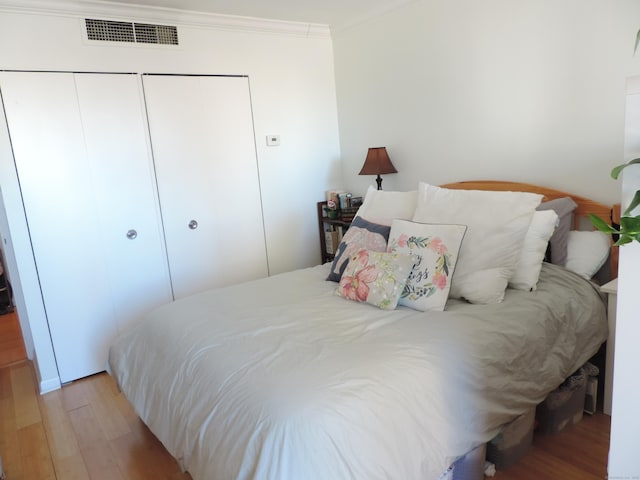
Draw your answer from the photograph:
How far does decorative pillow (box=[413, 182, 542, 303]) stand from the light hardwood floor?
0.69m

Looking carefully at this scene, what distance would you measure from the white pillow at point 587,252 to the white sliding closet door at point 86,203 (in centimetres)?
246

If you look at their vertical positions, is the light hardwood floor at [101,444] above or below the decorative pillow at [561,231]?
below

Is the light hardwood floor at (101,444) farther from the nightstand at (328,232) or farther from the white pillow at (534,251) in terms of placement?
the nightstand at (328,232)

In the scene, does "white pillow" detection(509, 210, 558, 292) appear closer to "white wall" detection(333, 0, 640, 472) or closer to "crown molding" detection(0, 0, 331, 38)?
"white wall" detection(333, 0, 640, 472)

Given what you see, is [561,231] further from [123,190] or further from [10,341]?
[10,341]

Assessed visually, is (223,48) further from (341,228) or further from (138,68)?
(341,228)

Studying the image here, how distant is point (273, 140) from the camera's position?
349 cm

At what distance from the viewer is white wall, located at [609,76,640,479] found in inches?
36.6

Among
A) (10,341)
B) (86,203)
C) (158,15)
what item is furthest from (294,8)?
(10,341)

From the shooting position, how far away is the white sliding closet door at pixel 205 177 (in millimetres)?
3055

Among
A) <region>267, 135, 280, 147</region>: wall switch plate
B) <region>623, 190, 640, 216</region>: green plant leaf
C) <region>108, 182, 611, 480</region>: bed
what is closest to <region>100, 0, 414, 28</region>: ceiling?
<region>267, 135, 280, 147</region>: wall switch plate

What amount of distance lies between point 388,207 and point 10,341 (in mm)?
3240

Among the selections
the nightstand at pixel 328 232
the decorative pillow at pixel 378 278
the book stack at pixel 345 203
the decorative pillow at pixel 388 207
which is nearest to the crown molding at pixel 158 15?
the book stack at pixel 345 203

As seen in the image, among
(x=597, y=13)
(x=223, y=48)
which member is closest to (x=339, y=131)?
(x=223, y=48)
